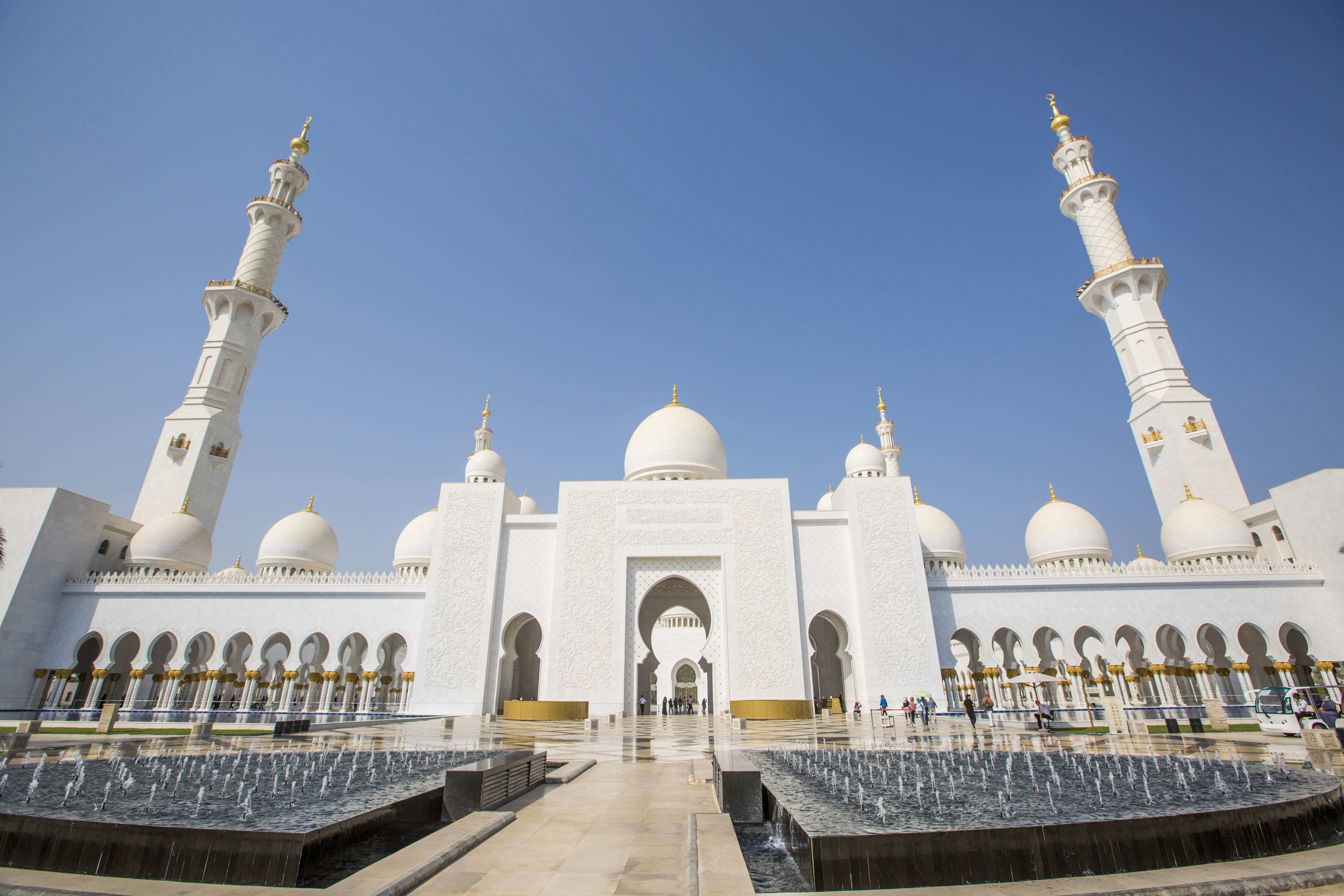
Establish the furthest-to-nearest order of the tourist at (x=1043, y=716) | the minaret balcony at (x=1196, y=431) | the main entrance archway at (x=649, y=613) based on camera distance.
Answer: the minaret balcony at (x=1196, y=431) → the main entrance archway at (x=649, y=613) → the tourist at (x=1043, y=716)

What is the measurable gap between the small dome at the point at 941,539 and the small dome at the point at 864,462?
4.92 ft

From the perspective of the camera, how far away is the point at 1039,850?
258 cm

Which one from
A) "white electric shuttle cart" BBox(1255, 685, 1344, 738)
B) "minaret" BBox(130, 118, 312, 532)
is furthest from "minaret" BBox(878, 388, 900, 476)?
"minaret" BBox(130, 118, 312, 532)

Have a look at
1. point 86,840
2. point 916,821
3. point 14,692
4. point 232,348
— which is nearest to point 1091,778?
point 916,821

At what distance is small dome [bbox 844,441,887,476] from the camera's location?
2111cm

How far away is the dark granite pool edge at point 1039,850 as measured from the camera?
8.15 ft

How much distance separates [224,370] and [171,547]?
5.59 meters

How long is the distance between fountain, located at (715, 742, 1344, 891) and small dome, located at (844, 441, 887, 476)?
15854 millimetres

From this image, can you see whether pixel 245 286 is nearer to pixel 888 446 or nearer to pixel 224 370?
pixel 224 370

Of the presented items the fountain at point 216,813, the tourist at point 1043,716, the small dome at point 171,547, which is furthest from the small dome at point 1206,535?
the small dome at point 171,547

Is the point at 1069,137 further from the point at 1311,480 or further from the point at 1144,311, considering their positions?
the point at 1311,480

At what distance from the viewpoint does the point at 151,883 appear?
8.03 feet

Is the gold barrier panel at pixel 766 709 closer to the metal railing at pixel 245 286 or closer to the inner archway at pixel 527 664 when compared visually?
the inner archway at pixel 527 664

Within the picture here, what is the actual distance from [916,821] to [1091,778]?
8.22 feet
